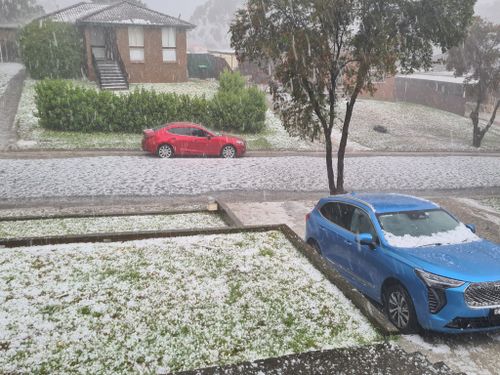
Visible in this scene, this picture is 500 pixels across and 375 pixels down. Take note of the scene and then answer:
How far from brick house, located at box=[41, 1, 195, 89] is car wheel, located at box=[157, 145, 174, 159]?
42.8 feet

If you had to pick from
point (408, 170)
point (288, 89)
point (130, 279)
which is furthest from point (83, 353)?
point (408, 170)

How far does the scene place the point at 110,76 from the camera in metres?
29.0

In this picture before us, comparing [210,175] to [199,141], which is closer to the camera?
[210,175]

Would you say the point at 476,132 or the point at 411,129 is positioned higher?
the point at 476,132

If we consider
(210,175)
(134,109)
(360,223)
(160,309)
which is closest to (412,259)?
(360,223)

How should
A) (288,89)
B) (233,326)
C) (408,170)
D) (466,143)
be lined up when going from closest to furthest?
(233,326)
(288,89)
(408,170)
(466,143)

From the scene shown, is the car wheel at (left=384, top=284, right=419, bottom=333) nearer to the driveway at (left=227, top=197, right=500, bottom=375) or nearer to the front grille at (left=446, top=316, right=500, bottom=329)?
the driveway at (left=227, top=197, right=500, bottom=375)

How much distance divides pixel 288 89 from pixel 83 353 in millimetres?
8591

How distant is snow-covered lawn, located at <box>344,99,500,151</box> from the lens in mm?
24422

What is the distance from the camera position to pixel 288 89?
1167 cm

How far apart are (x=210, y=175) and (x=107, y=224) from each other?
586 cm

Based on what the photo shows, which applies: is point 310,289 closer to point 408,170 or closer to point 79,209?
point 79,209

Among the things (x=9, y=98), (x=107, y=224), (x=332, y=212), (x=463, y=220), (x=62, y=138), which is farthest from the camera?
(x=9, y=98)

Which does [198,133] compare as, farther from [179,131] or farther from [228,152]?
[228,152]
